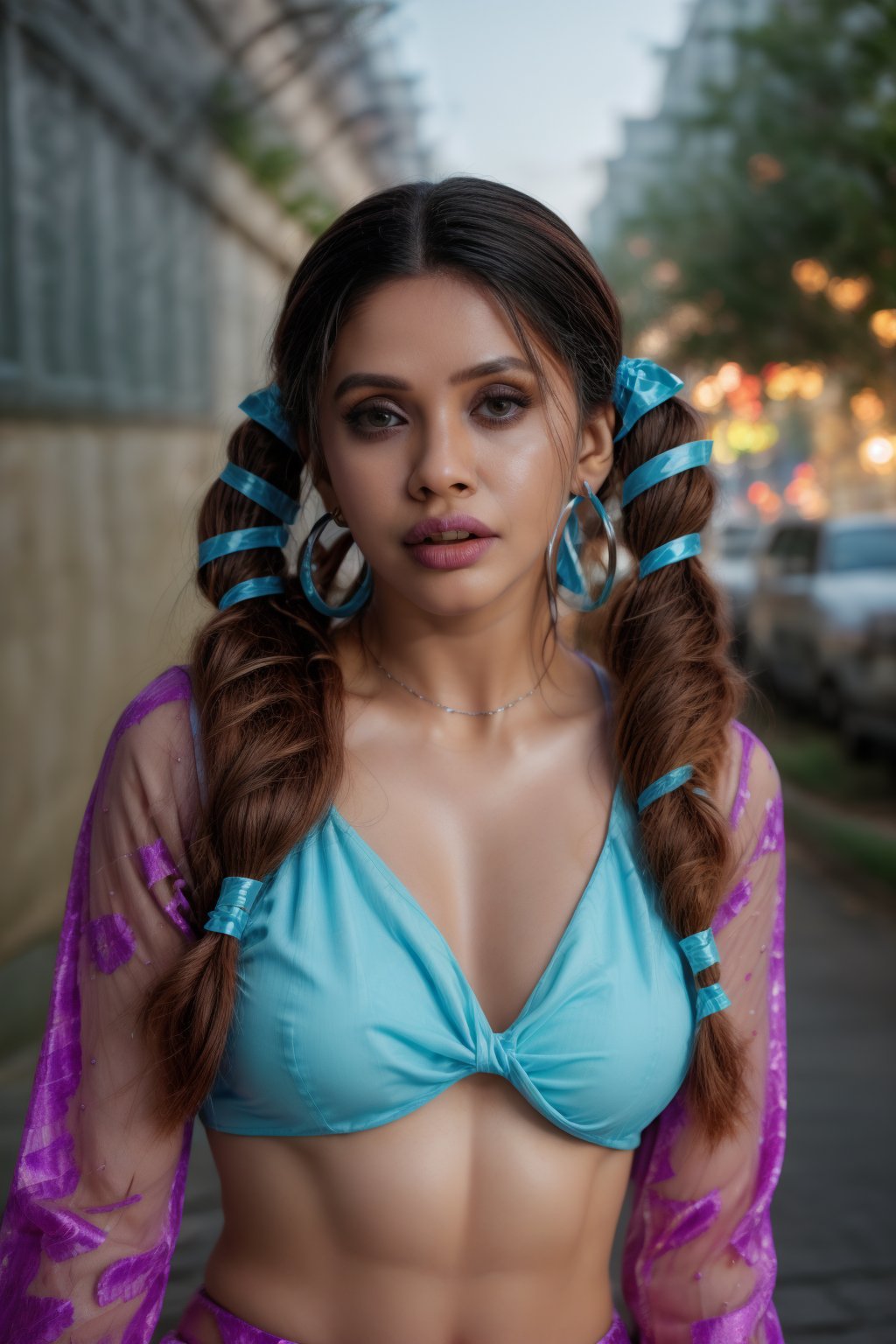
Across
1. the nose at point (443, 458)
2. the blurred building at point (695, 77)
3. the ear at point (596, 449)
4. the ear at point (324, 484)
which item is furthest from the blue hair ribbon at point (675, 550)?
the blurred building at point (695, 77)

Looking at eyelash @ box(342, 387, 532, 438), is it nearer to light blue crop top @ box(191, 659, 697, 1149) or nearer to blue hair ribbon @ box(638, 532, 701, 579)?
blue hair ribbon @ box(638, 532, 701, 579)

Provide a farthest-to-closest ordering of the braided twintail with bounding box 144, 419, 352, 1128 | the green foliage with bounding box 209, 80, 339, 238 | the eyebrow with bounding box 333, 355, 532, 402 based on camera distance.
→ the green foliage with bounding box 209, 80, 339, 238 → the eyebrow with bounding box 333, 355, 532, 402 → the braided twintail with bounding box 144, 419, 352, 1128

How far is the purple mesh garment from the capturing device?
5.57ft

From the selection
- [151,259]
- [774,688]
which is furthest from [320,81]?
[774,688]

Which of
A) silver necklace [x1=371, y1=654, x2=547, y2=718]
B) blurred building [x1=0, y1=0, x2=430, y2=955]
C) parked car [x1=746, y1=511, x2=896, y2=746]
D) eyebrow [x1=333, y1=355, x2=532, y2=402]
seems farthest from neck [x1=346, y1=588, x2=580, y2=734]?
parked car [x1=746, y1=511, x2=896, y2=746]

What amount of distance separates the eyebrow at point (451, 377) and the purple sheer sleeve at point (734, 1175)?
1.92ft

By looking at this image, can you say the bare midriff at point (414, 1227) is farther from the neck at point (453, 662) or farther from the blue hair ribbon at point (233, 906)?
the neck at point (453, 662)

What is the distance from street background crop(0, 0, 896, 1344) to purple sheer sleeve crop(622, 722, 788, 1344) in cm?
33

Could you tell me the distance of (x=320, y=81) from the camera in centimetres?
1102

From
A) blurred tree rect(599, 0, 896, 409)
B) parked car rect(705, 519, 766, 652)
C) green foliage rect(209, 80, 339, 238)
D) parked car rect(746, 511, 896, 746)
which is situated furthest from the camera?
parked car rect(705, 519, 766, 652)

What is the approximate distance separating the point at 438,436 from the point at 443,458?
0.10ft

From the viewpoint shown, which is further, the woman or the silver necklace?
the silver necklace

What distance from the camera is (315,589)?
205cm

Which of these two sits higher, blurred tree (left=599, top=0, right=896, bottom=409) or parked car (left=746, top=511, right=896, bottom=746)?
blurred tree (left=599, top=0, right=896, bottom=409)
